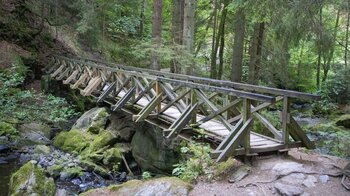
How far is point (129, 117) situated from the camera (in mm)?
10688

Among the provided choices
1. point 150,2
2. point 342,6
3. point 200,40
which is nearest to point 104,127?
point 342,6

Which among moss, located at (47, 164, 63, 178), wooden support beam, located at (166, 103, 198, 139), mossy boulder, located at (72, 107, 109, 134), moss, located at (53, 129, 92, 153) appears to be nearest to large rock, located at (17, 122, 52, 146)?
moss, located at (53, 129, 92, 153)

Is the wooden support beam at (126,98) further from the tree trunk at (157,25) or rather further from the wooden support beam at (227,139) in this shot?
the wooden support beam at (227,139)

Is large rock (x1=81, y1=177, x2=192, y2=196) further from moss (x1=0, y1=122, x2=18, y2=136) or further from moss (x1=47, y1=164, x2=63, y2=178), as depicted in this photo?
moss (x1=0, y1=122, x2=18, y2=136)

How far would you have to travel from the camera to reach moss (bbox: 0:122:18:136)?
36.4ft

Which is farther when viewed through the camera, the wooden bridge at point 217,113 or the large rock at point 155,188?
the wooden bridge at point 217,113

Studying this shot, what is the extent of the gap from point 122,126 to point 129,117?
36 centimetres

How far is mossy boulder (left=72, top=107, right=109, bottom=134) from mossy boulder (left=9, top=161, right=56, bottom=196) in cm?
368

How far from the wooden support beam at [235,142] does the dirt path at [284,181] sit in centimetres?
37

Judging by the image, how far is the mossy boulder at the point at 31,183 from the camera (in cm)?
679

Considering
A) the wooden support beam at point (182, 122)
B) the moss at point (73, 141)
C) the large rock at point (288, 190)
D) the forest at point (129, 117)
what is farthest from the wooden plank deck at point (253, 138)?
the moss at point (73, 141)

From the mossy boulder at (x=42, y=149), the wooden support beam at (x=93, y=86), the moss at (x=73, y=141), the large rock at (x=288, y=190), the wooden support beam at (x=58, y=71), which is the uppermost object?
the wooden support beam at (x=58, y=71)

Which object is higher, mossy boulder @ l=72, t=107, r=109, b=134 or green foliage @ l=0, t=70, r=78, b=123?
green foliage @ l=0, t=70, r=78, b=123

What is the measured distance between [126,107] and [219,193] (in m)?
5.04
